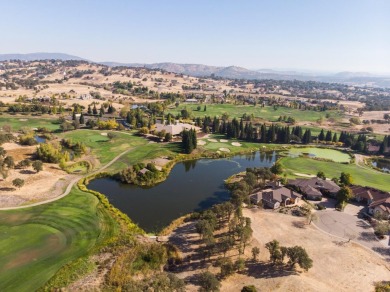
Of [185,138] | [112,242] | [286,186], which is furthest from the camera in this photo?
[185,138]

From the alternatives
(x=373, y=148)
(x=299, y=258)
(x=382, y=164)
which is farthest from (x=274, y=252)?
(x=373, y=148)

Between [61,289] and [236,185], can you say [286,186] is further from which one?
[61,289]

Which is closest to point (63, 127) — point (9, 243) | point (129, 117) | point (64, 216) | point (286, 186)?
point (129, 117)

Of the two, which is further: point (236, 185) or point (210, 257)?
point (236, 185)

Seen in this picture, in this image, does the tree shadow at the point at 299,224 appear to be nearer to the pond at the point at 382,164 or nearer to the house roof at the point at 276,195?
the house roof at the point at 276,195

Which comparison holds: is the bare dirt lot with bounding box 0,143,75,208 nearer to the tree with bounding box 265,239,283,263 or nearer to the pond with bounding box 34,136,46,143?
the pond with bounding box 34,136,46,143

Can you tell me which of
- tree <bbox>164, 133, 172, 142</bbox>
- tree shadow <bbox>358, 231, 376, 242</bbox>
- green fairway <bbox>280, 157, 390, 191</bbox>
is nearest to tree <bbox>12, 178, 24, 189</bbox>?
tree <bbox>164, 133, 172, 142</bbox>
